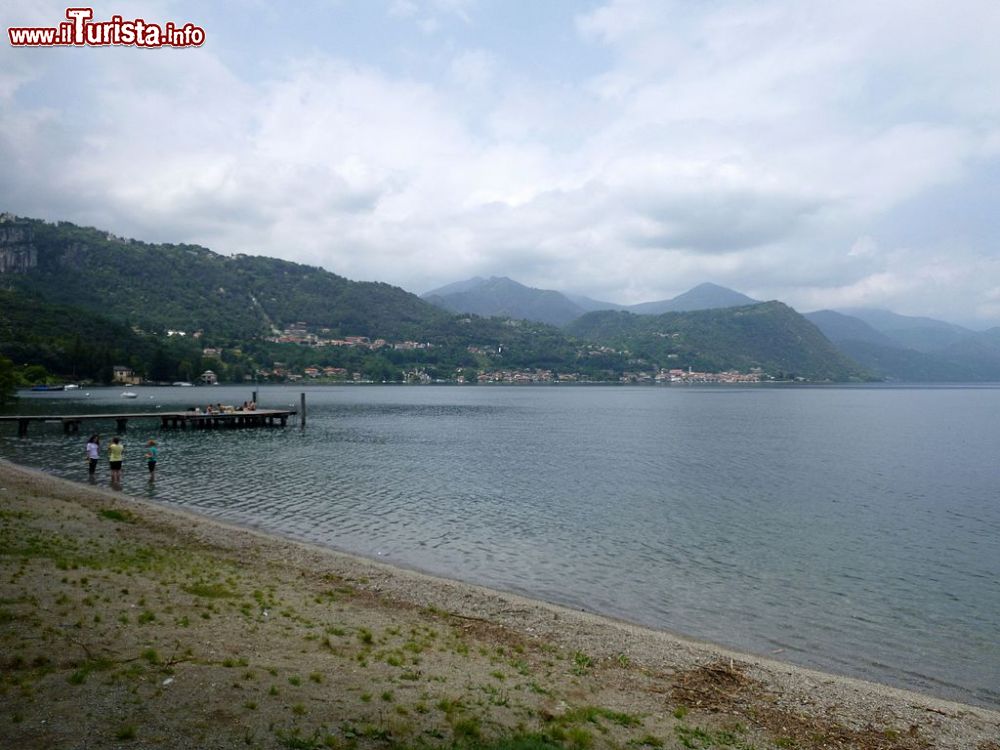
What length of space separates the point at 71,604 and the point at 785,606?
640 inches

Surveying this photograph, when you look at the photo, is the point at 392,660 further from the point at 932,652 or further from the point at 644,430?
the point at 644,430

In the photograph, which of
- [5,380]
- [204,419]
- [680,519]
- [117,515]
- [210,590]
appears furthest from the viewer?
[5,380]

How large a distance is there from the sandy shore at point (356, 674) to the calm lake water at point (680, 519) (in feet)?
9.49

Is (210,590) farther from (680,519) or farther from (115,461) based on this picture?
(115,461)

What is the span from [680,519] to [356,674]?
21.5 m

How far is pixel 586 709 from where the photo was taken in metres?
9.13

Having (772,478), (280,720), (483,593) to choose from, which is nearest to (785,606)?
(483,593)

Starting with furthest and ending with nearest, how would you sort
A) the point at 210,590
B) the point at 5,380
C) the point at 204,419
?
the point at 5,380
the point at 204,419
the point at 210,590

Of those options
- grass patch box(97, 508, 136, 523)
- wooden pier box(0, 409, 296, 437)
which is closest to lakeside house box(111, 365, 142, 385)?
wooden pier box(0, 409, 296, 437)

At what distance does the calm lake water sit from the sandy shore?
9.49 ft

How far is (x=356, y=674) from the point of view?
920cm

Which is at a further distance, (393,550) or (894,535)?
(894,535)

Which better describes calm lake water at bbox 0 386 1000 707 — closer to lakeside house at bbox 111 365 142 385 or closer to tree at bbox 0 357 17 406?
tree at bbox 0 357 17 406

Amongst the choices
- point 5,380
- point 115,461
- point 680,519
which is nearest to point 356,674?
point 680,519
